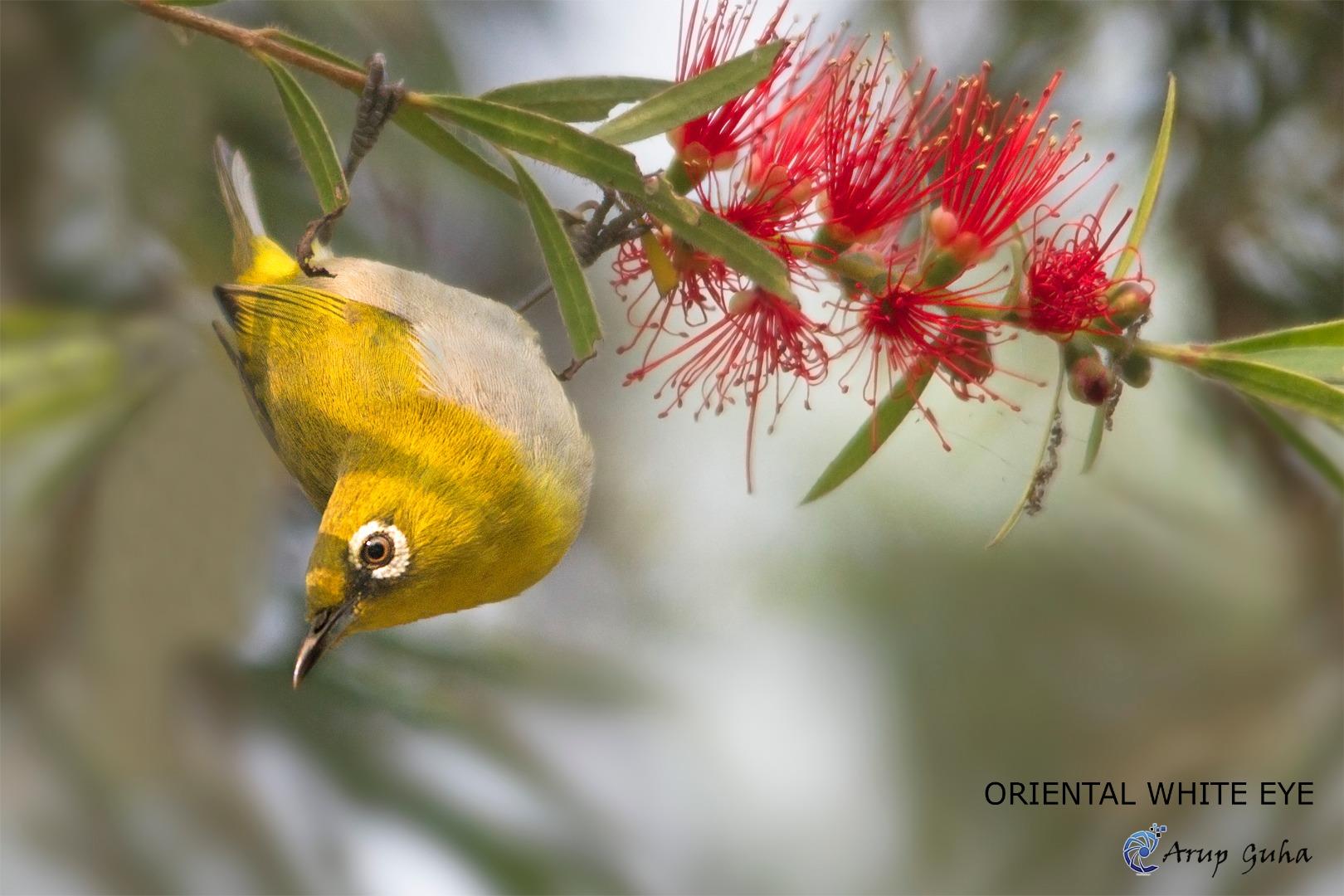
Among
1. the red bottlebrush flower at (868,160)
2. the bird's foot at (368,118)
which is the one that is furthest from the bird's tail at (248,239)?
the red bottlebrush flower at (868,160)

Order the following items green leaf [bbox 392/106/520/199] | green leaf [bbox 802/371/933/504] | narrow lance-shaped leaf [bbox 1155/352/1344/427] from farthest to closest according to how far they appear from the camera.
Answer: green leaf [bbox 802/371/933/504] → green leaf [bbox 392/106/520/199] → narrow lance-shaped leaf [bbox 1155/352/1344/427]

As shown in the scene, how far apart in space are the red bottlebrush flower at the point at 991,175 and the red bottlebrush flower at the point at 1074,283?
6cm

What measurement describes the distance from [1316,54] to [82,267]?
3.55 m

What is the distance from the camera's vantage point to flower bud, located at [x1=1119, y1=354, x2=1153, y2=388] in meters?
1.30

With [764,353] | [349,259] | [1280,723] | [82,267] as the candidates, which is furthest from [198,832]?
[1280,723]

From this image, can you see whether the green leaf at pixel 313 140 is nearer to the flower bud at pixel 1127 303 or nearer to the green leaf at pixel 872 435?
the green leaf at pixel 872 435

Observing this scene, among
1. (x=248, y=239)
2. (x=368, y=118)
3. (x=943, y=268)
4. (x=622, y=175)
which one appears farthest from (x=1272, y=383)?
(x=248, y=239)

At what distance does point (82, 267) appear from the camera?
3.11 meters

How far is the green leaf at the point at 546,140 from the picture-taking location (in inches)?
44.1

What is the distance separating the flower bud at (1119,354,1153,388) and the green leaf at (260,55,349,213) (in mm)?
951

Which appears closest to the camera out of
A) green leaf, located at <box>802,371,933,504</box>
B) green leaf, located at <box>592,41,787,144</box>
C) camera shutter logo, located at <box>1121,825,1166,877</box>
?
green leaf, located at <box>592,41,787,144</box>

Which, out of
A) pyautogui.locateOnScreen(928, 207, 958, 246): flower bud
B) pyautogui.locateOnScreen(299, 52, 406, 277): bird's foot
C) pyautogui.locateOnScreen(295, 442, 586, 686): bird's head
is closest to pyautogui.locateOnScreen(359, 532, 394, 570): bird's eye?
pyautogui.locateOnScreen(295, 442, 586, 686): bird's head

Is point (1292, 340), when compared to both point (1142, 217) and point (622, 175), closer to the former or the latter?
point (1142, 217)

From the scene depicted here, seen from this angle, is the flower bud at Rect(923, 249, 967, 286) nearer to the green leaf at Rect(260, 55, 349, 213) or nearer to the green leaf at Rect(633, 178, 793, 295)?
the green leaf at Rect(633, 178, 793, 295)
